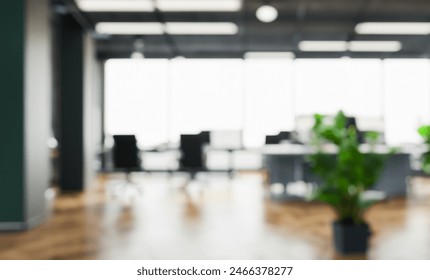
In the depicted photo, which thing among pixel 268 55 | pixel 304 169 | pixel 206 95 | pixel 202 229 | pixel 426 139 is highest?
pixel 268 55

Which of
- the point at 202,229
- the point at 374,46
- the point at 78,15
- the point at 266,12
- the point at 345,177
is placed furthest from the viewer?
the point at 374,46

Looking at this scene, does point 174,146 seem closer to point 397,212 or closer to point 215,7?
point 215,7

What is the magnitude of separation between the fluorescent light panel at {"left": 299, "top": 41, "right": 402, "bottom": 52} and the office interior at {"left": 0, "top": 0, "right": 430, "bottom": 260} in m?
0.05

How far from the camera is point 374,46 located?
1074cm

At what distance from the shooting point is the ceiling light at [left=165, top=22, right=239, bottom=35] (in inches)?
345

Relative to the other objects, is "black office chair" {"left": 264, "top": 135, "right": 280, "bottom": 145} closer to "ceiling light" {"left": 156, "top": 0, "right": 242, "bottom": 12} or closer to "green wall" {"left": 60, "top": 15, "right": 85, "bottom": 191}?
"ceiling light" {"left": 156, "top": 0, "right": 242, "bottom": 12}

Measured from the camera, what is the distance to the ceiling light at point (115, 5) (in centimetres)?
740

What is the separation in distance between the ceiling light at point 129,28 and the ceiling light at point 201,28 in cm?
24

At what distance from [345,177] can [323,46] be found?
767 centimetres

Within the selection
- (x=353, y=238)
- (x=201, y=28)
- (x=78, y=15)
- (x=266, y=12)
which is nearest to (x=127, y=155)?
(x=78, y=15)

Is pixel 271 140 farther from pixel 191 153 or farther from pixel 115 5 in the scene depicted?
pixel 115 5

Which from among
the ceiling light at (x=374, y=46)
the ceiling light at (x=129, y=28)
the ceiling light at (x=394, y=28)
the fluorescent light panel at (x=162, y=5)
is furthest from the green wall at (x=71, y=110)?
the ceiling light at (x=374, y=46)

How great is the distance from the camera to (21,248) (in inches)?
166

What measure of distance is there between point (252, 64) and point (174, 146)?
134 inches
